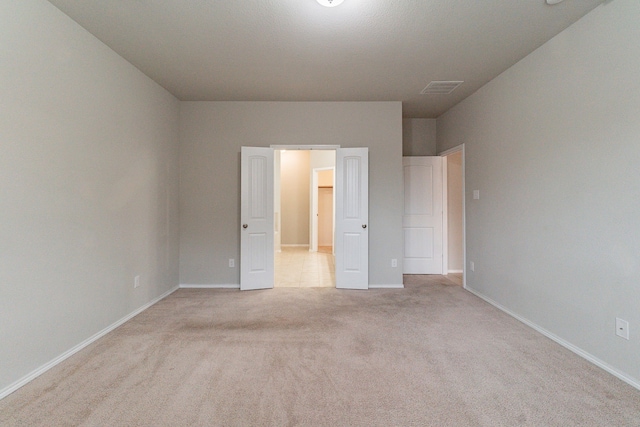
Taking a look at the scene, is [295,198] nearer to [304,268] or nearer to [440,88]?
[304,268]

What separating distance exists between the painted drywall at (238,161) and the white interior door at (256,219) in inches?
8.4

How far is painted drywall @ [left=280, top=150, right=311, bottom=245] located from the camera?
8.67 meters

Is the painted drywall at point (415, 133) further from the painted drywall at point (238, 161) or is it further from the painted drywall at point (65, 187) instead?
the painted drywall at point (65, 187)

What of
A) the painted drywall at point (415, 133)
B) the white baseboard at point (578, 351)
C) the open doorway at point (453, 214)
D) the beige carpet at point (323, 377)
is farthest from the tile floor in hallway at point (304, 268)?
the painted drywall at point (415, 133)

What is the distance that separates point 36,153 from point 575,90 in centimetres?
413

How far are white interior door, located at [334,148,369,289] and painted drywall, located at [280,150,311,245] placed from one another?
4.50m

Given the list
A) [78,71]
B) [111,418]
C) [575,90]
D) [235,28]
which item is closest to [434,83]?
[575,90]

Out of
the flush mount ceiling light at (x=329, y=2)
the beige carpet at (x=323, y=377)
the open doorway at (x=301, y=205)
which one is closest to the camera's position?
the beige carpet at (x=323, y=377)

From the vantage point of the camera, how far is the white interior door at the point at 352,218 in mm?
4184

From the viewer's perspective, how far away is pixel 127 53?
2.90 m

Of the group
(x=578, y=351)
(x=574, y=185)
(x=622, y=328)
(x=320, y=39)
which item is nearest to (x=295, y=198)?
(x=320, y=39)

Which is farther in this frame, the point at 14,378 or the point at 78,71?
the point at 78,71

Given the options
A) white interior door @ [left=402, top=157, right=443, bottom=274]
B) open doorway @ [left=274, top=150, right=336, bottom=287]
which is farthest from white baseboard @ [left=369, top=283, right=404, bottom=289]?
open doorway @ [left=274, top=150, right=336, bottom=287]

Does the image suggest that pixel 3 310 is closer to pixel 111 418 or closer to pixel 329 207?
pixel 111 418
